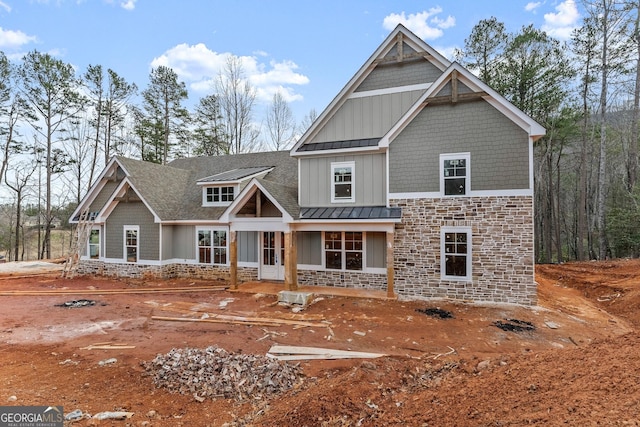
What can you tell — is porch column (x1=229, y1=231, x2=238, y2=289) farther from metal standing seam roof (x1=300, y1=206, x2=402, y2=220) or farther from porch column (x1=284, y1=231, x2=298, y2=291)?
metal standing seam roof (x1=300, y1=206, x2=402, y2=220)

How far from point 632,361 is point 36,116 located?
101ft

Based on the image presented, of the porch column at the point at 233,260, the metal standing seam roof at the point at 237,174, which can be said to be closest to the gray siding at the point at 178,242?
the metal standing seam roof at the point at 237,174

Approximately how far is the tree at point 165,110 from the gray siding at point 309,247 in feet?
64.1

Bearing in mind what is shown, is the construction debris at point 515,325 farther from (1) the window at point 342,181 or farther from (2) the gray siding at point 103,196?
(2) the gray siding at point 103,196

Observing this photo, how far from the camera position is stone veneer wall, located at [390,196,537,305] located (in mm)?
9047

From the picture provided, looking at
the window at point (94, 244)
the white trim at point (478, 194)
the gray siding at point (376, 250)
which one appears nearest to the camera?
the white trim at point (478, 194)

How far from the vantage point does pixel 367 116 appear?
11508 mm

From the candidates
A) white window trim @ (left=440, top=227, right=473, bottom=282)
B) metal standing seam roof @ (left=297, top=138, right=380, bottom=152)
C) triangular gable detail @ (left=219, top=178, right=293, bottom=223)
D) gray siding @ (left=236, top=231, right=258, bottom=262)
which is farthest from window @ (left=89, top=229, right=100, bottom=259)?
white window trim @ (left=440, top=227, right=473, bottom=282)

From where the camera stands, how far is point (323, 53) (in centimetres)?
1620

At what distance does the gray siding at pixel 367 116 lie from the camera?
1116 cm

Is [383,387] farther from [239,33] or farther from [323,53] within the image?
[239,33]

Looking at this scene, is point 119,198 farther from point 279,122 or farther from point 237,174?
point 279,122

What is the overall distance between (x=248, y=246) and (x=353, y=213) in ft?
17.1

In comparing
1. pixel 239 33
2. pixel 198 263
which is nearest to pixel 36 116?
pixel 239 33
